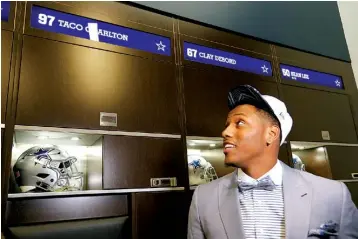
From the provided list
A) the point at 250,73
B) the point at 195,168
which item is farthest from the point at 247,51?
the point at 195,168

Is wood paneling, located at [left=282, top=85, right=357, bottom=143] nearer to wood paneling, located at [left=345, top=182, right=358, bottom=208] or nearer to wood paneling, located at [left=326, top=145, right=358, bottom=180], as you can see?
wood paneling, located at [left=326, top=145, right=358, bottom=180]

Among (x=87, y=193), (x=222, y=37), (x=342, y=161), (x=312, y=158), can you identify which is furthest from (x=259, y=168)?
(x=342, y=161)

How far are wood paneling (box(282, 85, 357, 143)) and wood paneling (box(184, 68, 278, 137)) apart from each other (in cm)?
62

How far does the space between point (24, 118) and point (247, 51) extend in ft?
5.76

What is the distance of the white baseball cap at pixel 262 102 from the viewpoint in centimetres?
117

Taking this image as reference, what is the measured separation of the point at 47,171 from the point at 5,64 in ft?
1.96

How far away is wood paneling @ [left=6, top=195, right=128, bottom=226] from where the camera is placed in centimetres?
134

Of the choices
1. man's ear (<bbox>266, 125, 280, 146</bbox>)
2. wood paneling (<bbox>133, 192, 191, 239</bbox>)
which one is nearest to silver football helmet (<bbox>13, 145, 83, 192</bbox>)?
wood paneling (<bbox>133, 192, 191, 239</bbox>)

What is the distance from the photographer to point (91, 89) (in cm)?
162

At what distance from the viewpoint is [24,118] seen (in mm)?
1403

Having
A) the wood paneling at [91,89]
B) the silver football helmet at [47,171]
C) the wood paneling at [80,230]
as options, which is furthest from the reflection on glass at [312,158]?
the silver football helmet at [47,171]

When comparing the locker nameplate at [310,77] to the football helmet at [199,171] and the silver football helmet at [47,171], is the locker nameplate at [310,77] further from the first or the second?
the silver football helmet at [47,171]

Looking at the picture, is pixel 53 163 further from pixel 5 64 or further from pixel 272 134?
pixel 272 134

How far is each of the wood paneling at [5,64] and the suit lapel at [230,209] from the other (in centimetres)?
112
